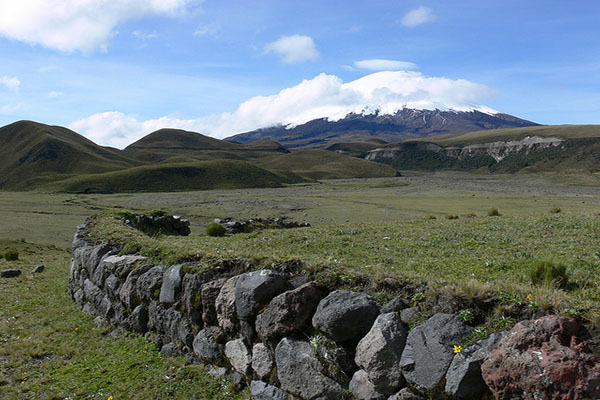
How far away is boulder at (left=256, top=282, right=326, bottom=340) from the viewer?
7.98 m

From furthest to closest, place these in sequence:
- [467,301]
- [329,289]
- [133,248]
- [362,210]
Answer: [362,210]
[133,248]
[329,289]
[467,301]

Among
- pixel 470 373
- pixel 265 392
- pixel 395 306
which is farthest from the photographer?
pixel 265 392

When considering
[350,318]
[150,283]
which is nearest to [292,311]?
[350,318]

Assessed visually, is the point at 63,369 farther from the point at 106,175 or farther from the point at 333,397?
the point at 106,175

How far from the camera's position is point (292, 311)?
26.3 ft

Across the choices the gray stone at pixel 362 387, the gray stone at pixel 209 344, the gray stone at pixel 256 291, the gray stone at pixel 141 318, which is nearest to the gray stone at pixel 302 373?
the gray stone at pixel 362 387

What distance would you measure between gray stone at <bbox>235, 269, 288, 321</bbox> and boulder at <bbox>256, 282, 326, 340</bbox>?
0.39 meters

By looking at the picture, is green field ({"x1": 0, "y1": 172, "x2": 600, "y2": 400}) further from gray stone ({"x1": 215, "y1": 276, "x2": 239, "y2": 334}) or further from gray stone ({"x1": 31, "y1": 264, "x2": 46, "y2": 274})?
gray stone ({"x1": 215, "y1": 276, "x2": 239, "y2": 334})

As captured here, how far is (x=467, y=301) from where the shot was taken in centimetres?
661

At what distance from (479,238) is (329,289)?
1214 cm

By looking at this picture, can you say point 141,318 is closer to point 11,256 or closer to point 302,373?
point 302,373

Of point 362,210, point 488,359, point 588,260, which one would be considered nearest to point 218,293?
point 488,359

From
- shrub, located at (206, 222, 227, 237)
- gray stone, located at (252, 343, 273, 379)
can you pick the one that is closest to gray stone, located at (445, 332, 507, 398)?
gray stone, located at (252, 343, 273, 379)

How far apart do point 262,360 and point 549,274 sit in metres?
6.69
